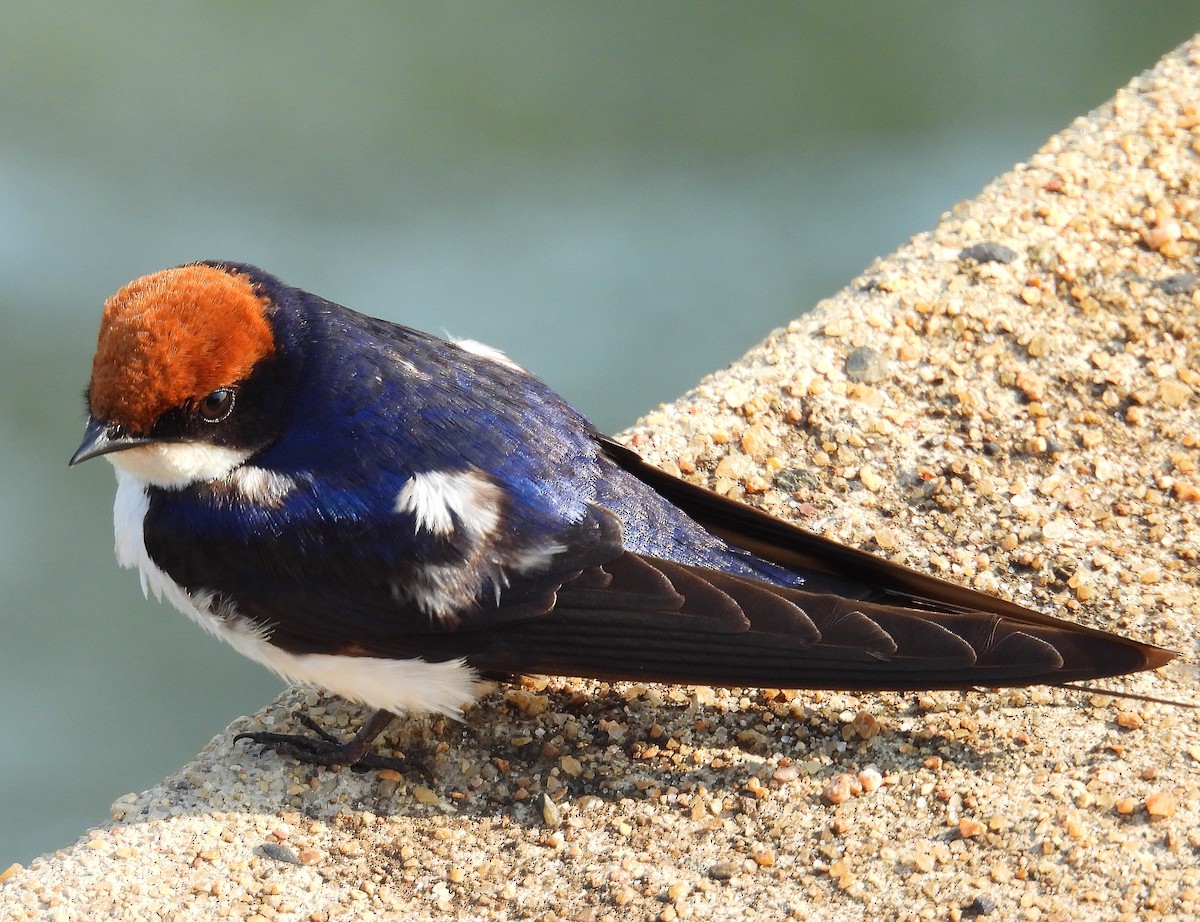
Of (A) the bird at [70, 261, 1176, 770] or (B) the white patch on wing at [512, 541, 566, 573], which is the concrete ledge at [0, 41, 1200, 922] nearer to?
(A) the bird at [70, 261, 1176, 770]

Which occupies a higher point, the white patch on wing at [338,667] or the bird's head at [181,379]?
the bird's head at [181,379]

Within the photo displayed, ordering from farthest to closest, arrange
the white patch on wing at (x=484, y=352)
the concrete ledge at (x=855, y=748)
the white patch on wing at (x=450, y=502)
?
the white patch on wing at (x=484, y=352)
the white patch on wing at (x=450, y=502)
the concrete ledge at (x=855, y=748)

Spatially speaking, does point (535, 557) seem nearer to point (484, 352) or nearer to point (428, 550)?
point (428, 550)

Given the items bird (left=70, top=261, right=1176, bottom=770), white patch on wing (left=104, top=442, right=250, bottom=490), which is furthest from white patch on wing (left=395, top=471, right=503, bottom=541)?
white patch on wing (left=104, top=442, right=250, bottom=490)

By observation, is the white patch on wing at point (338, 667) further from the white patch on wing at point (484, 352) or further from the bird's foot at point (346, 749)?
the white patch on wing at point (484, 352)

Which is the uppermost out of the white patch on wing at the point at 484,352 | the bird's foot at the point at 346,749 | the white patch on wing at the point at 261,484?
the white patch on wing at the point at 484,352

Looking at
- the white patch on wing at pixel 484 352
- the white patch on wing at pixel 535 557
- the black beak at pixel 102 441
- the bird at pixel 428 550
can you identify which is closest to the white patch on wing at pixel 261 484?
the bird at pixel 428 550

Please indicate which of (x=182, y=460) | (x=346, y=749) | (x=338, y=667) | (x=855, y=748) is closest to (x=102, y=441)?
(x=182, y=460)
